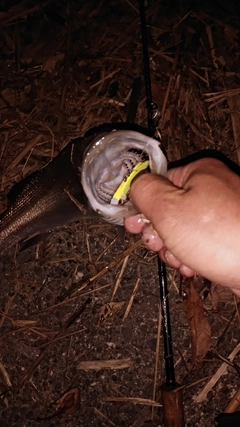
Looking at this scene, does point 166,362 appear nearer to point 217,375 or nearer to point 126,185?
point 217,375

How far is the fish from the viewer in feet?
6.82

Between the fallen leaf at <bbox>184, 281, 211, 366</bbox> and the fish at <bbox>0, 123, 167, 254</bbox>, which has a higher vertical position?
the fish at <bbox>0, 123, 167, 254</bbox>

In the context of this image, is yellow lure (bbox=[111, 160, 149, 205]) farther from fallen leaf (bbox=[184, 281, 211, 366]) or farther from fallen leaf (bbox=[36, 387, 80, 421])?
fallen leaf (bbox=[36, 387, 80, 421])

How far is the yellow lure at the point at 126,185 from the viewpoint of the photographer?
6.30ft

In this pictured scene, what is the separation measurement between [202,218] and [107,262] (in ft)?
4.59

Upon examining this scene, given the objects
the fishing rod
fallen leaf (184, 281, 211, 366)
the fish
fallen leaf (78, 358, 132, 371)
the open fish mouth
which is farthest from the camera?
fallen leaf (78, 358, 132, 371)

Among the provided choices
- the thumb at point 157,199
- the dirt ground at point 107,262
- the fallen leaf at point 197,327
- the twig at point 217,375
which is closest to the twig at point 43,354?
the dirt ground at point 107,262

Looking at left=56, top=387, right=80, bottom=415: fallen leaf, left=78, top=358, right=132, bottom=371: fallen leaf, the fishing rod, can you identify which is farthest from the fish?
left=56, top=387, right=80, bottom=415: fallen leaf

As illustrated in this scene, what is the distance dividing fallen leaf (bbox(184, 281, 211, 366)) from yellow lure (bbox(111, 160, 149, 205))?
1.02 m

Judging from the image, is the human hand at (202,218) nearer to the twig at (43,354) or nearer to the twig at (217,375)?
the twig at (217,375)

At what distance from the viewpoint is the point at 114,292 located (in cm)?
283

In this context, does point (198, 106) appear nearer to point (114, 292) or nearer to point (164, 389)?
point (114, 292)

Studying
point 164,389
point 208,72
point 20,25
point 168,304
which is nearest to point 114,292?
point 168,304

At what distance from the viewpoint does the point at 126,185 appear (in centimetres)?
194
